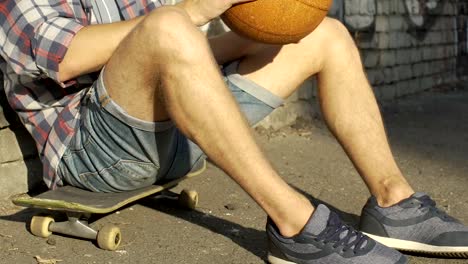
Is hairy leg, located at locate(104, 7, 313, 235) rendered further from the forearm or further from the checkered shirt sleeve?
the checkered shirt sleeve

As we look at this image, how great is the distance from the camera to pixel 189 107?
254 cm

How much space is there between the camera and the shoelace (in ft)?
8.54

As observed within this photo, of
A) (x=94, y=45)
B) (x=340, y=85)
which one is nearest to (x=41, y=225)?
(x=94, y=45)

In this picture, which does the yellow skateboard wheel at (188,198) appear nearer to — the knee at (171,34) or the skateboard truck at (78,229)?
the skateboard truck at (78,229)

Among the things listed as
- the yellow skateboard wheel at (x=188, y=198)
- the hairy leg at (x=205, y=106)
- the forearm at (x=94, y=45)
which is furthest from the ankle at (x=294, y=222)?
the yellow skateboard wheel at (x=188, y=198)

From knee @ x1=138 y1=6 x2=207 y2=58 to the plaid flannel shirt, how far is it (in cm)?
36

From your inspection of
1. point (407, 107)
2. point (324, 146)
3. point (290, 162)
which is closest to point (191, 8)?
point (290, 162)

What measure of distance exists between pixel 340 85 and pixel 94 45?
0.90 meters

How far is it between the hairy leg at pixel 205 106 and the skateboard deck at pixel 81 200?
19.6 inches

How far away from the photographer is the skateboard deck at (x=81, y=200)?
2.86m

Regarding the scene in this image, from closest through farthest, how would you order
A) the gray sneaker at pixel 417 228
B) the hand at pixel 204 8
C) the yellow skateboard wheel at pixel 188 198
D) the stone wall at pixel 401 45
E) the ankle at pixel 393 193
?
the hand at pixel 204 8 → the gray sneaker at pixel 417 228 → the ankle at pixel 393 193 → the yellow skateboard wheel at pixel 188 198 → the stone wall at pixel 401 45

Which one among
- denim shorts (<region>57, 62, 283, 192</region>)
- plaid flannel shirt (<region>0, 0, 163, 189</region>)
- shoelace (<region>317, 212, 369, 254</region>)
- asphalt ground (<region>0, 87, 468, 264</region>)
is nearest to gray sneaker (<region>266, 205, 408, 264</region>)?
shoelace (<region>317, 212, 369, 254</region>)

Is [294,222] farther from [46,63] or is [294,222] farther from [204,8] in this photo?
[46,63]

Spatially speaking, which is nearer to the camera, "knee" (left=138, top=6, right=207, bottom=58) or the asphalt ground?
"knee" (left=138, top=6, right=207, bottom=58)
